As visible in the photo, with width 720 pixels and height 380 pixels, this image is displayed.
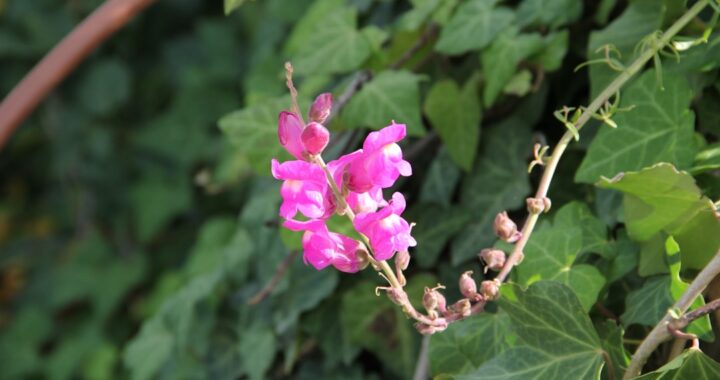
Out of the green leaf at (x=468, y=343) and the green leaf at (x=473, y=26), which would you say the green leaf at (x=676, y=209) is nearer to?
the green leaf at (x=468, y=343)

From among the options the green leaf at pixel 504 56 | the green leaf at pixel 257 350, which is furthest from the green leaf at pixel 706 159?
the green leaf at pixel 257 350

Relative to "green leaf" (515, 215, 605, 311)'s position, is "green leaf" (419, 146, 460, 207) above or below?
below

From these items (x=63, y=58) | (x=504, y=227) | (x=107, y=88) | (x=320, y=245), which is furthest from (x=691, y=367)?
(x=107, y=88)

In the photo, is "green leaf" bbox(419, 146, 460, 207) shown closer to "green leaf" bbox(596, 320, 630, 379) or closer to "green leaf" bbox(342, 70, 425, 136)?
"green leaf" bbox(342, 70, 425, 136)

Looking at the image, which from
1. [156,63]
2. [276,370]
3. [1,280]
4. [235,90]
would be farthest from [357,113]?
[1,280]

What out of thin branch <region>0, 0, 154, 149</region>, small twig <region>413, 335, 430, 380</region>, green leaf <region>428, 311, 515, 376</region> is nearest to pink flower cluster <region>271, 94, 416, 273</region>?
green leaf <region>428, 311, 515, 376</region>
